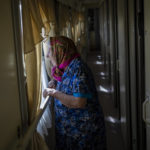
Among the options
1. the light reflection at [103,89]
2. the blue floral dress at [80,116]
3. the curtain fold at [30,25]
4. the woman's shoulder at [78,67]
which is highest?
the curtain fold at [30,25]

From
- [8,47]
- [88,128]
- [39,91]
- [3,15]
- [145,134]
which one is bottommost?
[145,134]

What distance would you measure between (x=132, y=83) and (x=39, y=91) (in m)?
1.10

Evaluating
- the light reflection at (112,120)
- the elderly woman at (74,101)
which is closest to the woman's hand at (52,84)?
the elderly woman at (74,101)

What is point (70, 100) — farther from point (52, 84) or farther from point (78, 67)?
point (52, 84)

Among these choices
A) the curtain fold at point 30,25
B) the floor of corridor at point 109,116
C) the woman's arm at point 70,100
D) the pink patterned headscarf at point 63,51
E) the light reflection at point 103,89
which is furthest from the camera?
the light reflection at point 103,89

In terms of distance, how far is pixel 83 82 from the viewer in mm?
1884

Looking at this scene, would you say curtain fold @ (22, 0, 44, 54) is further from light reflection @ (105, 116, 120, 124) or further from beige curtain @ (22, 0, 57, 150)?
light reflection @ (105, 116, 120, 124)

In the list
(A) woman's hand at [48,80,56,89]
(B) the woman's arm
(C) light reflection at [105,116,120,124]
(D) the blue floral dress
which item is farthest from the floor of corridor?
(B) the woman's arm

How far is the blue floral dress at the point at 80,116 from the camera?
6.26ft

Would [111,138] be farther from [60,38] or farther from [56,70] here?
[60,38]

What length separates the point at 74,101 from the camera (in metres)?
1.89

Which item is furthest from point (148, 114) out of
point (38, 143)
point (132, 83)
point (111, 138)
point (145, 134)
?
point (111, 138)

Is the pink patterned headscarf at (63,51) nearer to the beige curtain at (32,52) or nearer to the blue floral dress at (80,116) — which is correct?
the blue floral dress at (80,116)

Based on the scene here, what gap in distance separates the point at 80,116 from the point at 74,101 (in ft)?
0.70
